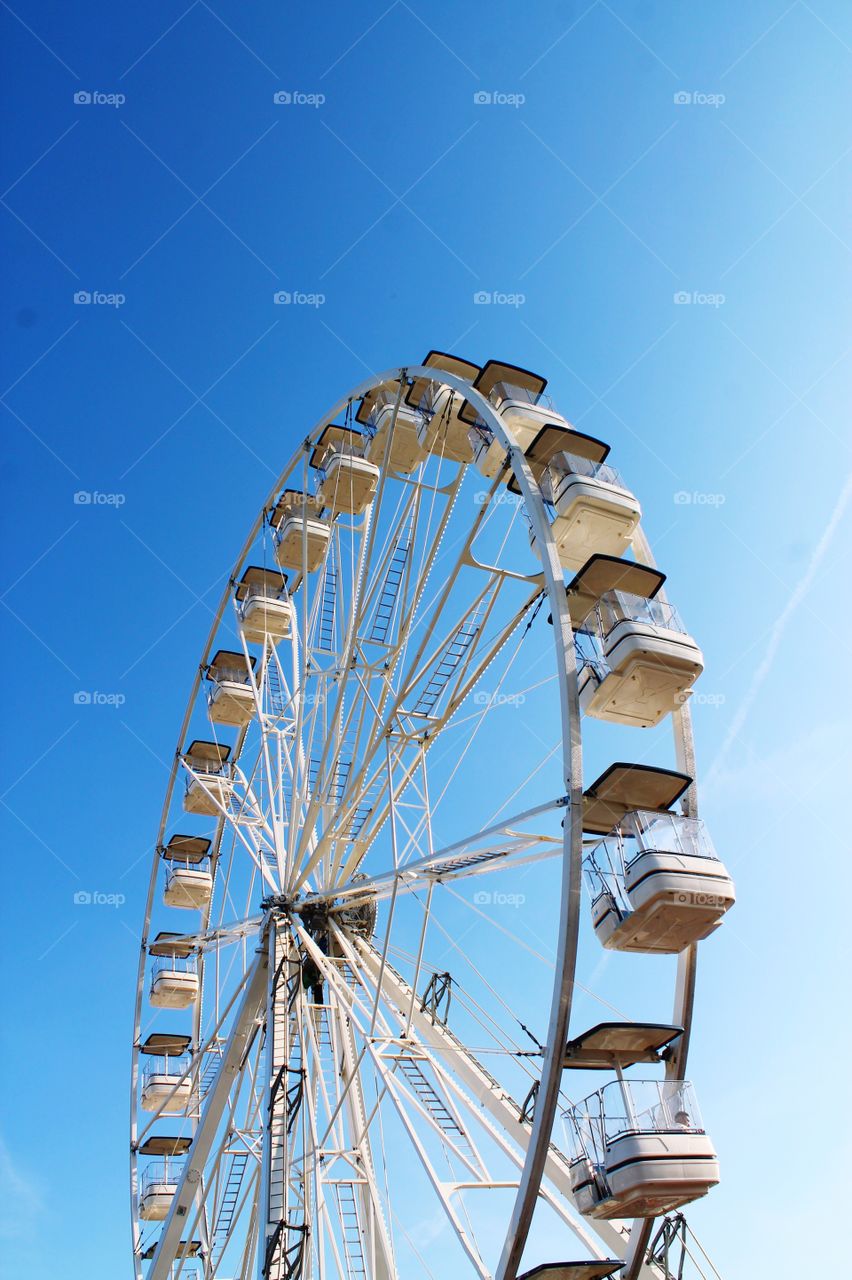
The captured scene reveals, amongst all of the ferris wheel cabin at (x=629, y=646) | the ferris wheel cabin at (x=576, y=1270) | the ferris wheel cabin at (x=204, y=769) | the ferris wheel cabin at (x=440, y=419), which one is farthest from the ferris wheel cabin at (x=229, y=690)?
the ferris wheel cabin at (x=576, y=1270)

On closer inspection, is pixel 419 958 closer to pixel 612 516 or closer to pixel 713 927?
pixel 713 927

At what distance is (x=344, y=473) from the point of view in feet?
64.8

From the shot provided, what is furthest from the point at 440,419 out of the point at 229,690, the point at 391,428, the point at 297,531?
the point at 229,690

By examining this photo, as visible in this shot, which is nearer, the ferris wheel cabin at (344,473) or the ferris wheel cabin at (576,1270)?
the ferris wheel cabin at (576,1270)

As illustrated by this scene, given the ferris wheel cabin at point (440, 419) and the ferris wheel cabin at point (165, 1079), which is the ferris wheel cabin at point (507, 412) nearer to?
the ferris wheel cabin at point (440, 419)

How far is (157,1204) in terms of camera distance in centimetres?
2336

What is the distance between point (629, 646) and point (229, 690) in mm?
13573

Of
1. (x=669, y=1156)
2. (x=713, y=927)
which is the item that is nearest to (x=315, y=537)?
(x=713, y=927)

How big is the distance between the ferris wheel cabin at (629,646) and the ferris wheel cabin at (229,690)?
39.8ft

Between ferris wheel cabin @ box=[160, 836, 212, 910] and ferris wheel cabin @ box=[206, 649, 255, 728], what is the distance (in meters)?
3.45

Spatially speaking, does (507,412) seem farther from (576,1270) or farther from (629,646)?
(576,1270)

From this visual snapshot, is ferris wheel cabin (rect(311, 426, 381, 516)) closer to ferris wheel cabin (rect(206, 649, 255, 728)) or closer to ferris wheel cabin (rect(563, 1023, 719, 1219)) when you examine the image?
ferris wheel cabin (rect(206, 649, 255, 728))

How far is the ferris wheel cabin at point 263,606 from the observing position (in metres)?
22.0

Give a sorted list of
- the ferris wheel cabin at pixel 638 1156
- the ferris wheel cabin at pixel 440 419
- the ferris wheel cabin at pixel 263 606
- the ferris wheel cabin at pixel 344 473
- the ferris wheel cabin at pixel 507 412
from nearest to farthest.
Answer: the ferris wheel cabin at pixel 638 1156 < the ferris wheel cabin at pixel 507 412 < the ferris wheel cabin at pixel 440 419 < the ferris wheel cabin at pixel 344 473 < the ferris wheel cabin at pixel 263 606
